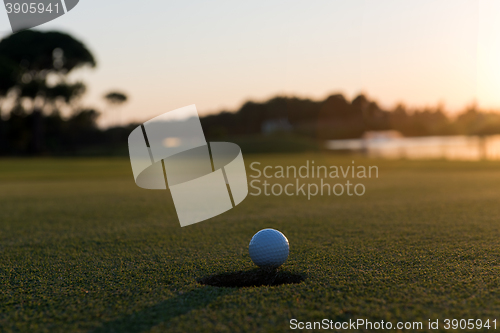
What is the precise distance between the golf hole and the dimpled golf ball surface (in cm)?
8

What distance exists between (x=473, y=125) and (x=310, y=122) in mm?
33078

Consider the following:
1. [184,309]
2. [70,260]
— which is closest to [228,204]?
[70,260]

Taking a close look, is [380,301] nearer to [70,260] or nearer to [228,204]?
[70,260]

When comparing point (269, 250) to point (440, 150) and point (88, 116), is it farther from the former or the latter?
point (88, 116)

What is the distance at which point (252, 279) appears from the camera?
3.36 meters

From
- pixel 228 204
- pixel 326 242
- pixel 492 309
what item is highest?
pixel 492 309

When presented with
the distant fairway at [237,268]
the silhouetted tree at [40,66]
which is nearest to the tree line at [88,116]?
the silhouetted tree at [40,66]

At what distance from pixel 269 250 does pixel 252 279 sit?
279 mm

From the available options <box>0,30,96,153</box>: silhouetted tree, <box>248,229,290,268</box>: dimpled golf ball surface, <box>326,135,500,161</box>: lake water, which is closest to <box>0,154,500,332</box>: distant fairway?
<box>248,229,290,268</box>: dimpled golf ball surface

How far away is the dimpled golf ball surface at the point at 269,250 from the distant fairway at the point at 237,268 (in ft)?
0.65

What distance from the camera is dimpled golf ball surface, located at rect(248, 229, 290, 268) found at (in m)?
3.43

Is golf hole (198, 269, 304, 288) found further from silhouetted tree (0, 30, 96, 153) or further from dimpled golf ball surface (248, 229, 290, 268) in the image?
silhouetted tree (0, 30, 96, 153)

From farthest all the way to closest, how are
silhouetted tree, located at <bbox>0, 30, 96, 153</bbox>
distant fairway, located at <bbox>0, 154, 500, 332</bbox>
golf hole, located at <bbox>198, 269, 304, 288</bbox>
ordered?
silhouetted tree, located at <bbox>0, 30, 96, 153</bbox> < golf hole, located at <bbox>198, 269, 304, 288</bbox> < distant fairway, located at <bbox>0, 154, 500, 332</bbox>

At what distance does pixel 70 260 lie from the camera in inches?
161
